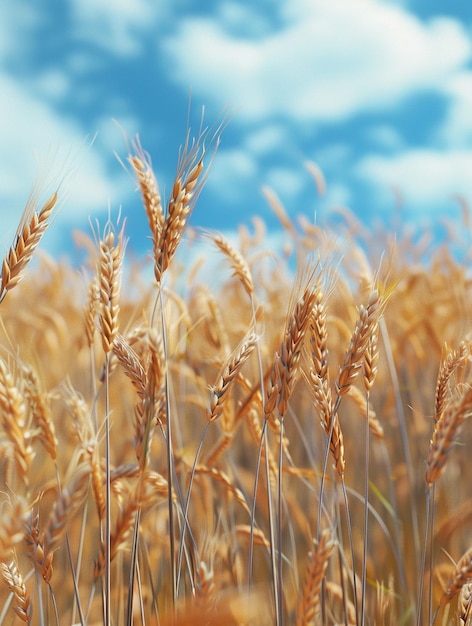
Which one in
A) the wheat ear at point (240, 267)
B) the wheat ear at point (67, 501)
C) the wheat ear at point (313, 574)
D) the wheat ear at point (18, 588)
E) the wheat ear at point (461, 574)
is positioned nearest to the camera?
the wheat ear at point (67, 501)

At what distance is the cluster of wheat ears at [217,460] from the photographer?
103 centimetres

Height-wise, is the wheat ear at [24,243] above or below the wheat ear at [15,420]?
above

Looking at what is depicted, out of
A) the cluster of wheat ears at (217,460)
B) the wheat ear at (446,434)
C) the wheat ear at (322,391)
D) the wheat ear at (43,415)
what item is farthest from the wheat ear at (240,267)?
the wheat ear at (446,434)

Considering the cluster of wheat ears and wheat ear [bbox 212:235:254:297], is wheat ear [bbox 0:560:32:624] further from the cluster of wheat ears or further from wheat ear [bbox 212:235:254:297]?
wheat ear [bbox 212:235:254:297]

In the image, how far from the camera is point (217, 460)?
89.4 inches

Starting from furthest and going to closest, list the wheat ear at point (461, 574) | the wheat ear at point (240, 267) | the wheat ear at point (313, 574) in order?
the wheat ear at point (240, 267), the wheat ear at point (461, 574), the wheat ear at point (313, 574)

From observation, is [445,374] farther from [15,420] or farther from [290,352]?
[15,420]

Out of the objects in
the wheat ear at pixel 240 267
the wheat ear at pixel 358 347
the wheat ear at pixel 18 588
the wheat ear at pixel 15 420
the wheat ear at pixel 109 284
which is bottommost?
the wheat ear at pixel 18 588

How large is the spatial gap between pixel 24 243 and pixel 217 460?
4.12 ft

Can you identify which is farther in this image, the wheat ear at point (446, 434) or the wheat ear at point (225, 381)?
the wheat ear at point (225, 381)

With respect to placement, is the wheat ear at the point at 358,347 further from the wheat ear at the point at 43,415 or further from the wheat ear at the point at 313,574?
the wheat ear at the point at 43,415

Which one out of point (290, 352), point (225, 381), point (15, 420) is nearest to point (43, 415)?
point (15, 420)

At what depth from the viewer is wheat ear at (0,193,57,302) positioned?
46.8 inches

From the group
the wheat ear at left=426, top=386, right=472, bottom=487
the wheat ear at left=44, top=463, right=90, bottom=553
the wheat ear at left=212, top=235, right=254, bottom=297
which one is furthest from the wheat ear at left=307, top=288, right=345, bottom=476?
the wheat ear at left=44, top=463, right=90, bottom=553
